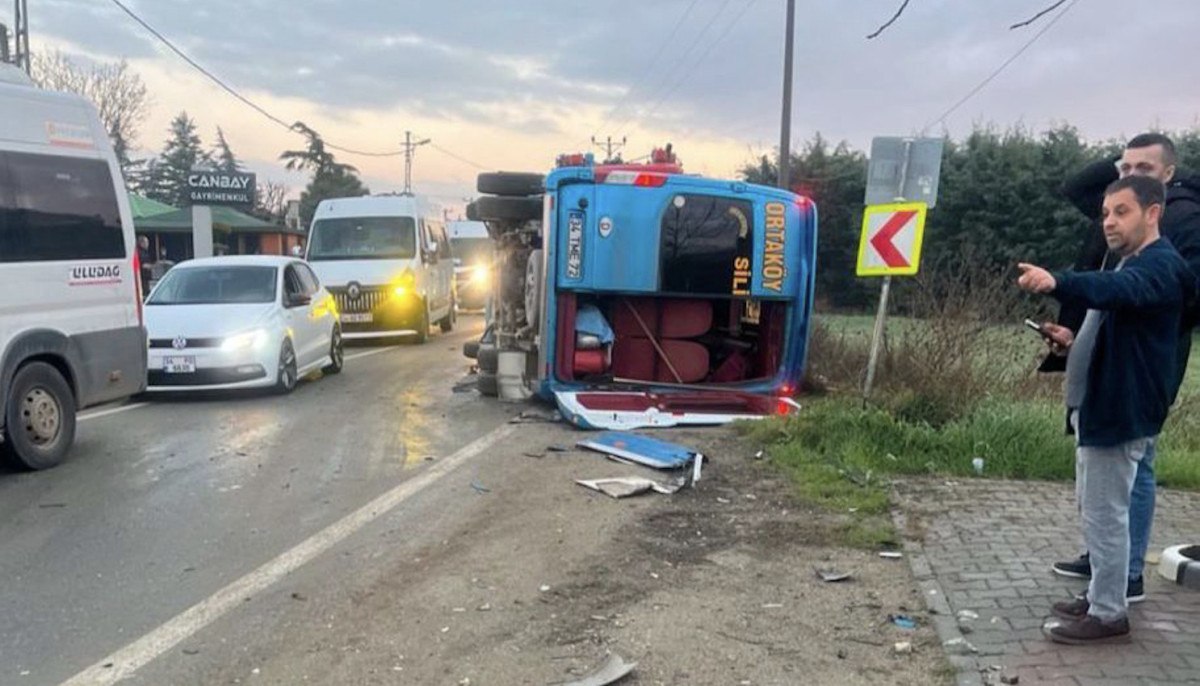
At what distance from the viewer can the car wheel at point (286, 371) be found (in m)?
11.7

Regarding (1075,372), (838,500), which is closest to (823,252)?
(838,500)

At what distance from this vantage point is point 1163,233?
4191 mm

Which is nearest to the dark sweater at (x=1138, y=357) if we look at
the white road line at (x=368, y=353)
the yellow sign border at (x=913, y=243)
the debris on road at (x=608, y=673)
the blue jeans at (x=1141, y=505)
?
the blue jeans at (x=1141, y=505)

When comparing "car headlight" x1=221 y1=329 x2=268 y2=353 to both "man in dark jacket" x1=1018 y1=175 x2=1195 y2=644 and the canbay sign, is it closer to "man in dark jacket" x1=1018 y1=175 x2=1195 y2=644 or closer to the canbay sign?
"man in dark jacket" x1=1018 y1=175 x2=1195 y2=644

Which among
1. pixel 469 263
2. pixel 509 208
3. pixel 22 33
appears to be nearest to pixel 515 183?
pixel 509 208

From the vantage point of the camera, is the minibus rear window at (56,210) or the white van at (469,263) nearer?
the minibus rear window at (56,210)

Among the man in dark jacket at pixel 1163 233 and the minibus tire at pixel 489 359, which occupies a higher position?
the man in dark jacket at pixel 1163 233

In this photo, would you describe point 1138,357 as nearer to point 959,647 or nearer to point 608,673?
point 959,647

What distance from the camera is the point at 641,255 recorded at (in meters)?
9.38

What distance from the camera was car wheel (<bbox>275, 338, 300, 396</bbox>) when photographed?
1172cm

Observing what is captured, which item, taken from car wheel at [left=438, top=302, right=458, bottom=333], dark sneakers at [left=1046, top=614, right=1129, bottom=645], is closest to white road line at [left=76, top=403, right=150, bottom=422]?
dark sneakers at [left=1046, top=614, right=1129, bottom=645]

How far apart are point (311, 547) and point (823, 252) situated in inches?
1070

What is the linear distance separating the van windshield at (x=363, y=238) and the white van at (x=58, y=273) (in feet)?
31.8

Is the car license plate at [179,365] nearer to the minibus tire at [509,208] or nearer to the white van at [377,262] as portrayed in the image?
the minibus tire at [509,208]
